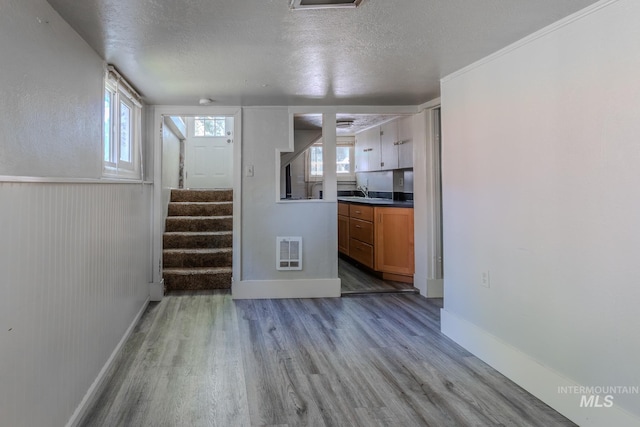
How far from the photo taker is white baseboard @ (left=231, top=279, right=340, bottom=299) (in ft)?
12.5

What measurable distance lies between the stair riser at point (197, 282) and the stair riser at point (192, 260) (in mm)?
290

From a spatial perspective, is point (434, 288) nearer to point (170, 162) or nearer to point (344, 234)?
point (344, 234)

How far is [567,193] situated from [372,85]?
177cm

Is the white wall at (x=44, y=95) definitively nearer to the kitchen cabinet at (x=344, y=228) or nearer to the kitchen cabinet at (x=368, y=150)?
the kitchen cabinet at (x=344, y=228)

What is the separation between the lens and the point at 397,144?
4.75 metres

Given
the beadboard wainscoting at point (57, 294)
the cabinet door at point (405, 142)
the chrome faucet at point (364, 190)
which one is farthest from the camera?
the chrome faucet at point (364, 190)

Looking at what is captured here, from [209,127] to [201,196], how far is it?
6.07 feet

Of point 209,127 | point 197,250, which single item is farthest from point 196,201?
point 209,127

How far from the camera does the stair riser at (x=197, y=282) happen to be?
4.11m

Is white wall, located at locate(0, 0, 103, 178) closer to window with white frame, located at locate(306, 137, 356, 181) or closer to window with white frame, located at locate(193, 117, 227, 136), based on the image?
window with white frame, located at locate(193, 117, 227, 136)

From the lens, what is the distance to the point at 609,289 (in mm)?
1615

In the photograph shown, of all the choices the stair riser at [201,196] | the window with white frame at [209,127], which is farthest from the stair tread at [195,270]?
the window with white frame at [209,127]

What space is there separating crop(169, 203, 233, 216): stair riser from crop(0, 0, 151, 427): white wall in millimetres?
2747

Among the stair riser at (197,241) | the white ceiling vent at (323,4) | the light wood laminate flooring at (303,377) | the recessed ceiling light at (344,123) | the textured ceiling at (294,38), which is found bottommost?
the light wood laminate flooring at (303,377)
